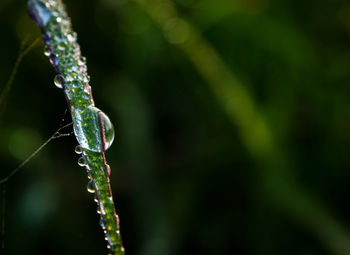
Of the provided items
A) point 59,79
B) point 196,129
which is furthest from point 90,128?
point 196,129

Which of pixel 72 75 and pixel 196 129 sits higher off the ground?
pixel 196 129

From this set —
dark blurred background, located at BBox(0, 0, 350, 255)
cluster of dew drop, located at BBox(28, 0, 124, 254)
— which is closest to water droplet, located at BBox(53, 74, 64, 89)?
cluster of dew drop, located at BBox(28, 0, 124, 254)

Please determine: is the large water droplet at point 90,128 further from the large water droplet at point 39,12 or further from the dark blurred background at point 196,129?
the dark blurred background at point 196,129

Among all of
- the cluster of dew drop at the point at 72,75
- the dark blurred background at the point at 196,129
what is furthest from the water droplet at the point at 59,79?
the dark blurred background at the point at 196,129

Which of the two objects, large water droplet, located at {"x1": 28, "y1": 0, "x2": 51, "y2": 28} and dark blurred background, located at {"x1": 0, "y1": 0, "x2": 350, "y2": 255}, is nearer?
large water droplet, located at {"x1": 28, "y1": 0, "x2": 51, "y2": 28}

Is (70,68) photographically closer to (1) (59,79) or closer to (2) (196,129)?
(1) (59,79)

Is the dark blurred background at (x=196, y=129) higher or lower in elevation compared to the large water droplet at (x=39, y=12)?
higher

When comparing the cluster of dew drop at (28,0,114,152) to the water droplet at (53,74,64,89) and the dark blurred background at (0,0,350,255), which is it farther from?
the dark blurred background at (0,0,350,255)

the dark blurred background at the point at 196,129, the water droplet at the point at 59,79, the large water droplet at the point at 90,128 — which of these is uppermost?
the dark blurred background at the point at 196,129
